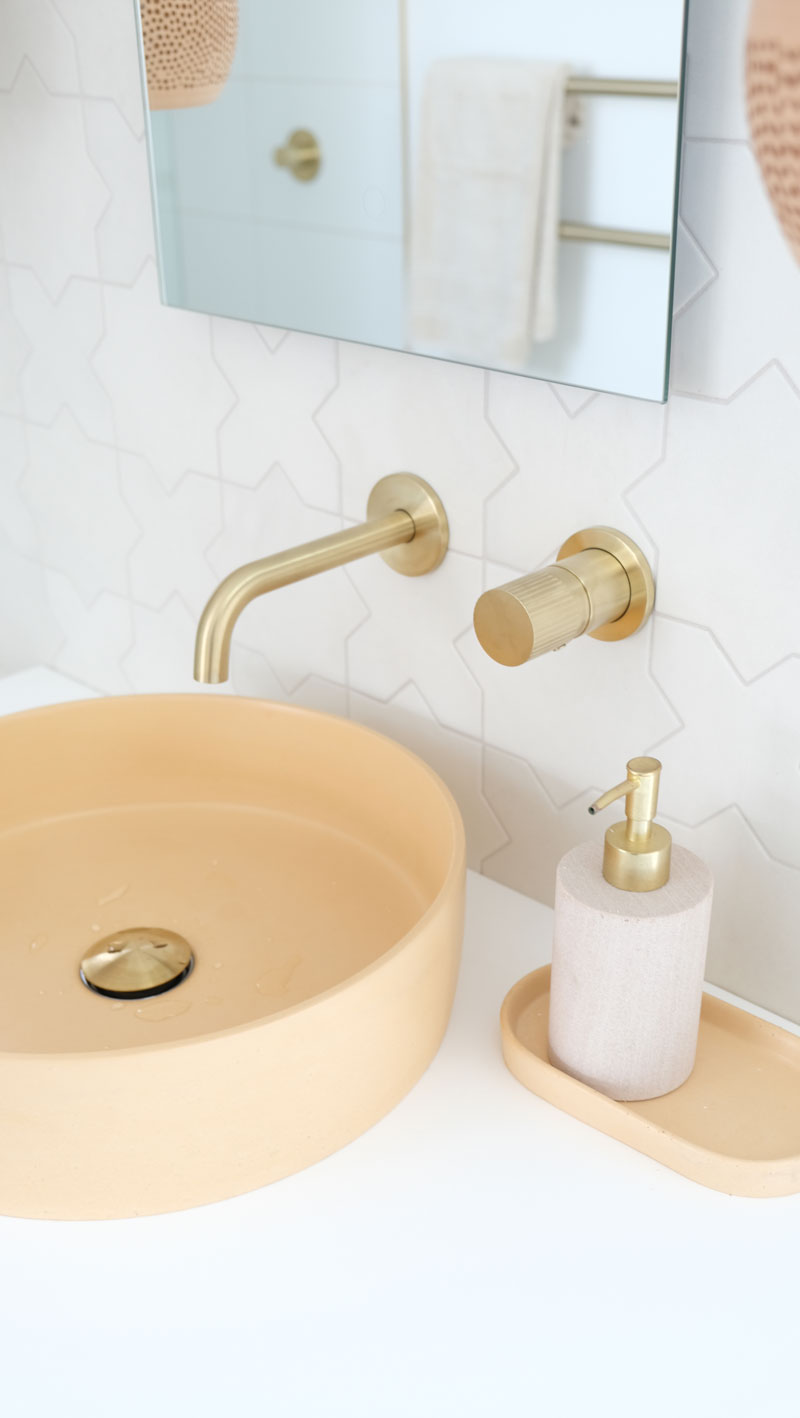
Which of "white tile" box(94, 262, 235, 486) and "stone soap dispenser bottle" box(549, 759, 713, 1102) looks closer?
"stone soap dispenser bottle" box(549, 759, 713, 1102)

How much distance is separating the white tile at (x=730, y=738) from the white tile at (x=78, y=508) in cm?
64

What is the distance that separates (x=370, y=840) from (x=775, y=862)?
12.4 inches

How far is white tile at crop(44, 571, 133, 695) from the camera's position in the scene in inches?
53.9

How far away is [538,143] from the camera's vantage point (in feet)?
2.60

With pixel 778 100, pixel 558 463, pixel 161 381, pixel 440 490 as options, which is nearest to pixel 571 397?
pixel 558 463

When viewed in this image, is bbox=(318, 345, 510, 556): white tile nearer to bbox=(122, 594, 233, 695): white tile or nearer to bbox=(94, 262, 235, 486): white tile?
bbox=(94, 262, 235, 486): white tile

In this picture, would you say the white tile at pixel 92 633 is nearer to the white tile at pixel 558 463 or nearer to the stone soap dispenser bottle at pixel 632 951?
the white tile at pixel 558 463

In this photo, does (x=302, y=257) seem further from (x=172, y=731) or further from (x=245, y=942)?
(x=245, y=942)

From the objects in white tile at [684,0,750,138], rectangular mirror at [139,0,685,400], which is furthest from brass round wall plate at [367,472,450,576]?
white tile at [684,0,750,138]

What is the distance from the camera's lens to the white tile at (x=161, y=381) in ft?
3.74

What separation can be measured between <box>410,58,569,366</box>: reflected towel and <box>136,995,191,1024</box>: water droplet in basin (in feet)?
1.57

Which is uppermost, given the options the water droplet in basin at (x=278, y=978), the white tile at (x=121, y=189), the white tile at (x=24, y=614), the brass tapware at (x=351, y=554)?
the white tile at (x=121, y=189)

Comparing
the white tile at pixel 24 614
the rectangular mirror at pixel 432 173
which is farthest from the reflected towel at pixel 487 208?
the white tile at pixel 24 614

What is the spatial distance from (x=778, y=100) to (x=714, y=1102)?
64 centimetres
